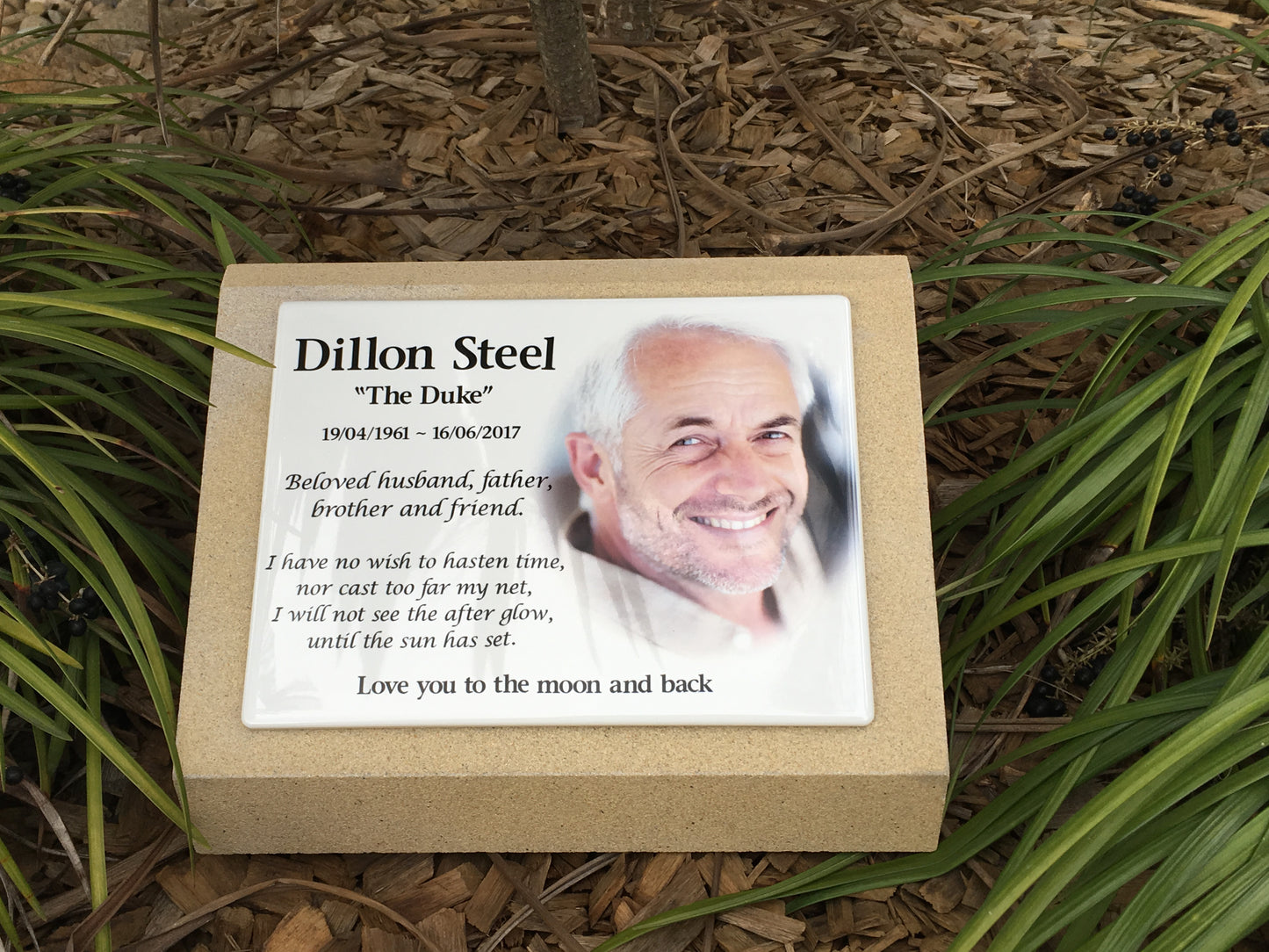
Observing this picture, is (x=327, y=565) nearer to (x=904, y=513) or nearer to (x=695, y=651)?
(x=695, y=651)

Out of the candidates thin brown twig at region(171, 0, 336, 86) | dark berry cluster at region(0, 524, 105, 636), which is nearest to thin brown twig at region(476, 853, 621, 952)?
dark berry cluster at region(0, 524, 105, 636)

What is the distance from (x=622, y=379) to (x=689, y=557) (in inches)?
9.4

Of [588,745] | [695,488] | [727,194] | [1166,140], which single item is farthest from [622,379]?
[1166,140]

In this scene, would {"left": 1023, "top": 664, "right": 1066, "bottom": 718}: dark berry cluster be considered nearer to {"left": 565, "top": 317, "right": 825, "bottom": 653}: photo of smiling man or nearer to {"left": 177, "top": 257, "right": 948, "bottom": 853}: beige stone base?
{"left": 177, "top": 257, "right": 948, "bottom": 853}: beige stone base

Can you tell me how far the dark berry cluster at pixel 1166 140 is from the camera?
5.04ft

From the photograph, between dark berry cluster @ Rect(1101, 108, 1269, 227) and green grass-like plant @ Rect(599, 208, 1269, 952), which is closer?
green grass-like plant @ Rect(599, 208, 1269, 952)

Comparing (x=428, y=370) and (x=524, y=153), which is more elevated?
(x=524, y=153)

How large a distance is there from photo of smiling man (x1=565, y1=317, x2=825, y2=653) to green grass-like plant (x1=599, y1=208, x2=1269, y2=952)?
9.6 inches

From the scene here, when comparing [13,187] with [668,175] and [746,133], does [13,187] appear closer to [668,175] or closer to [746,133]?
[668,175]

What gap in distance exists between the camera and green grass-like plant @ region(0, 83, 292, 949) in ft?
3.49

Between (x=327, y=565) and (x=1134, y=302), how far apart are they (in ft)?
3.47

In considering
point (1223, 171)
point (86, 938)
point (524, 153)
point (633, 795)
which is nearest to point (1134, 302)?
point (1223, 171)

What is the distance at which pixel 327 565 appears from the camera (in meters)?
1.13

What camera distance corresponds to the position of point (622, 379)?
46.9 inches
